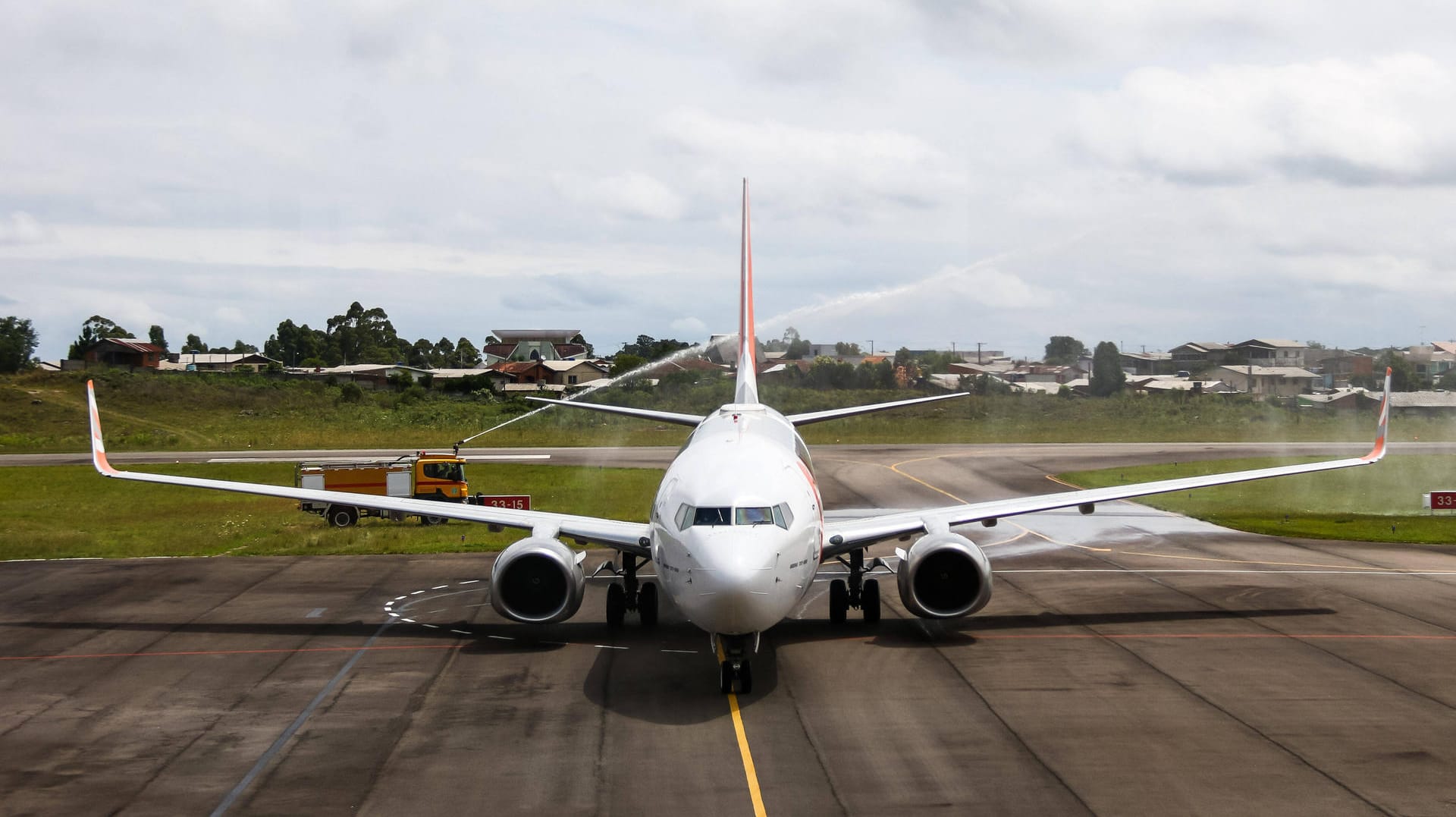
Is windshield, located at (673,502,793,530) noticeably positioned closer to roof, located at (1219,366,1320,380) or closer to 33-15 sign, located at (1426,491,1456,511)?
33-15 sign, located at (1426,491,1456,511)

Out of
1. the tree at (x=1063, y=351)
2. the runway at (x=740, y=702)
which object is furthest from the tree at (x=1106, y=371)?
the runway at (x=740, y=702)

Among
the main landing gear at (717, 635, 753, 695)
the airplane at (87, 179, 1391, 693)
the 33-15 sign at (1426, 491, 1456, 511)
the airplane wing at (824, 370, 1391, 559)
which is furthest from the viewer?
the 33-15 sign at (1426, 491, 1456, 511)

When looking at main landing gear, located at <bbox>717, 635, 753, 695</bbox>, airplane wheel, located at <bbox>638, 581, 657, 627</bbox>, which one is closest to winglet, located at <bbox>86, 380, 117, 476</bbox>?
airplane wheel, located at <bbox>638, 581, 657, 627</bbox>

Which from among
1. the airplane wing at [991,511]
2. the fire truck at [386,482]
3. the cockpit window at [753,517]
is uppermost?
the cockpit window at [753,517]

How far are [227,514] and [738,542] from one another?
37242 millimetres

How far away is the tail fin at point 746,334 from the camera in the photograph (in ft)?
111

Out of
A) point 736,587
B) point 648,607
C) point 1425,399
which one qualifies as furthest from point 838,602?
point 1425,399

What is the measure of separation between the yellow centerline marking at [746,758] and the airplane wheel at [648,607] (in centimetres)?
628

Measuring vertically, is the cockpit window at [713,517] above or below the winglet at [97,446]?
below

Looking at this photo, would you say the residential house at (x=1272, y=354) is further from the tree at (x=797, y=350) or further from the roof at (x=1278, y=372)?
the tree at (x=797, y=350)

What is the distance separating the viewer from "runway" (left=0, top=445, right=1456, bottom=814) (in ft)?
52.7

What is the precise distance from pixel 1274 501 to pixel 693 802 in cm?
4395

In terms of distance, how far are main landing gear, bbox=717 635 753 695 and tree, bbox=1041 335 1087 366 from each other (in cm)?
5088

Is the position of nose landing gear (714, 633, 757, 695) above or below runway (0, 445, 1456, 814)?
above
